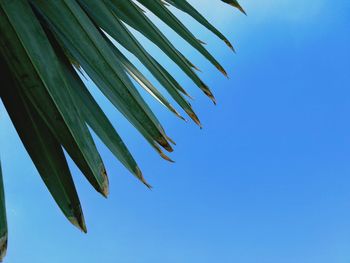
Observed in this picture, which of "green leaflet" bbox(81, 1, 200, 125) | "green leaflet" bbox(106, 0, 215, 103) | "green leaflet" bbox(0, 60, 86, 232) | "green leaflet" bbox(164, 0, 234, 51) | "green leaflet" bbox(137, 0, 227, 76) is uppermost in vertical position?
"green leaflet" bbox(164, 0, 234, 51)

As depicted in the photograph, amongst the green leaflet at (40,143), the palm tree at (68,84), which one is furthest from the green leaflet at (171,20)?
→ the green leaflet at (40,143)

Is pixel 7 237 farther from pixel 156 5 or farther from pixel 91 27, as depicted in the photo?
pixel 156 5

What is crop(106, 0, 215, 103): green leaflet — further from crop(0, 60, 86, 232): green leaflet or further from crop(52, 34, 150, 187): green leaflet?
crop(0, 60, 86, 232): green leaflet

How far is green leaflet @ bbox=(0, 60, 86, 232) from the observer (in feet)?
3.37

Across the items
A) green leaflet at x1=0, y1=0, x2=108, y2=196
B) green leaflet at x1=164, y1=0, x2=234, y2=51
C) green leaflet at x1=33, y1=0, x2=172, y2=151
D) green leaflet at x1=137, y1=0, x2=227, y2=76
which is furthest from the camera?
green leaflet at x1=164, y1=0, x2=234, y2=51

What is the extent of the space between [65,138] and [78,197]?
164 millimetres

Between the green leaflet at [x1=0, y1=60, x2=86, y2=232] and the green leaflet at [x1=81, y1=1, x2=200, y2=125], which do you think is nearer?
the green leaflet at [x1=0, y1=60, x2=86, y2=232]

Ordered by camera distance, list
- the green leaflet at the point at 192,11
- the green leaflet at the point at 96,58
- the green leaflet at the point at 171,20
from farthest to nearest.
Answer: the green leaflet at the point at 192,11, the green leaflet at the point at 171,20, the green leaflet at the point at 96,58

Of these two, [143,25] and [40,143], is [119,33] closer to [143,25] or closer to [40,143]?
[143,25]

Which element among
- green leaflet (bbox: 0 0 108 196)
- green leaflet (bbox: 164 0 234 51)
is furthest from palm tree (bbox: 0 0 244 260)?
green leaflet (bbox: 164 0 234 51)

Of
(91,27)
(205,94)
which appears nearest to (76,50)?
(91,27)

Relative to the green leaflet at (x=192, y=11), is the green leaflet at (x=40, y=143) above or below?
below

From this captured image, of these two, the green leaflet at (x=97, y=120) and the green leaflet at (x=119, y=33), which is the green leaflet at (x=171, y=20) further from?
the green leaflet at (x=97, y=120)

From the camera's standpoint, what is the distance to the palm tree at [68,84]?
88 centimetres
